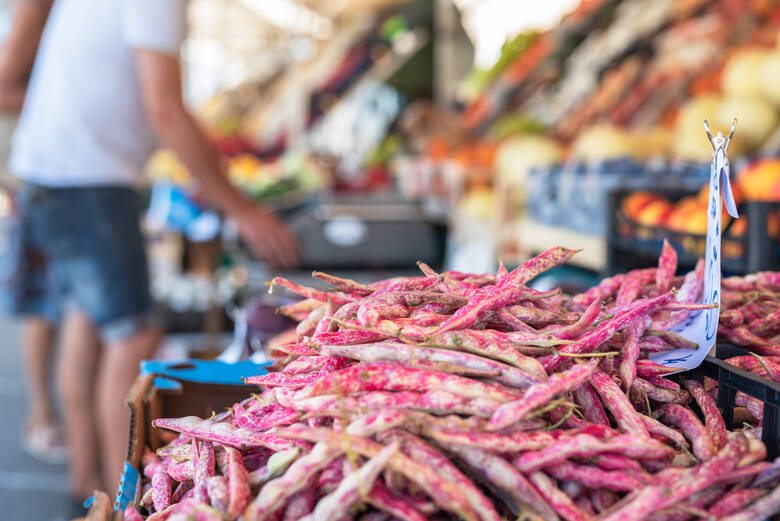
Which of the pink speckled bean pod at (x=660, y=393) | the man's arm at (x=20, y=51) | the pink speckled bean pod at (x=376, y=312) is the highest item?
the man's arm at (x=20, y=51)

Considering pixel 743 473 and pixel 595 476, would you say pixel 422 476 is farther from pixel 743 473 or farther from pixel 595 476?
pixel 743 473

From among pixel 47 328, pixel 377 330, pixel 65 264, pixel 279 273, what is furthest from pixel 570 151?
pixel 377 330

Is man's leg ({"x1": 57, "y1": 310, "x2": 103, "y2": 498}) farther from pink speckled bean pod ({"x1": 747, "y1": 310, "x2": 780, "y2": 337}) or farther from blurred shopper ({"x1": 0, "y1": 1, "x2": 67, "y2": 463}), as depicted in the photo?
pink speckled bean pod ({"x1": 747, "y1": 310, "x2": 780, "y2": 337})

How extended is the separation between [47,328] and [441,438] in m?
3.39

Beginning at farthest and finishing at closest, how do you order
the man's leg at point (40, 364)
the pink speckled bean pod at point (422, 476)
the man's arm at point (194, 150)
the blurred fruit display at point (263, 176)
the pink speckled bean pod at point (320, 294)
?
the blurred fruit display at point (263, 176) < the man's leg at point (40, 364) < the man's arm at point (194, 150) < the pink speckled bean pod at point (320, 294) < the pink speckled bean pod at point (422, 476)

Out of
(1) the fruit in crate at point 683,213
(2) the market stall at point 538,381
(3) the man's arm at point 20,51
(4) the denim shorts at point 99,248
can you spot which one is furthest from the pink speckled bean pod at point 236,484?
(3) the man's arm at point 20,51

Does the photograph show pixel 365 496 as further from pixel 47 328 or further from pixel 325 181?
pixel 325 181

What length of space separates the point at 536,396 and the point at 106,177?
2229 millimetres

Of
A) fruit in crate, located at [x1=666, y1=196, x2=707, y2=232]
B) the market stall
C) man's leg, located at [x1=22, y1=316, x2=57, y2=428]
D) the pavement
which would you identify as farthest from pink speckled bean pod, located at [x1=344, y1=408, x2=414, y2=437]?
man's leg, located at [x1=22, y1=316, x2=57, y2=428]

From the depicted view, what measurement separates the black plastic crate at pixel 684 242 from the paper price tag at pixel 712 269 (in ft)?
2.21

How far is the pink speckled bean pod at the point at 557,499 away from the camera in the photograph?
77 cm

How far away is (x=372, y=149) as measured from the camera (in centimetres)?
855

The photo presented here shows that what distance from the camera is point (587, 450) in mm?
797

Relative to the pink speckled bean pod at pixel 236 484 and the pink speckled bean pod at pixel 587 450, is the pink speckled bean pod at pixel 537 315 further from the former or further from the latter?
the pink speckled bean pod at pixel 236 484
